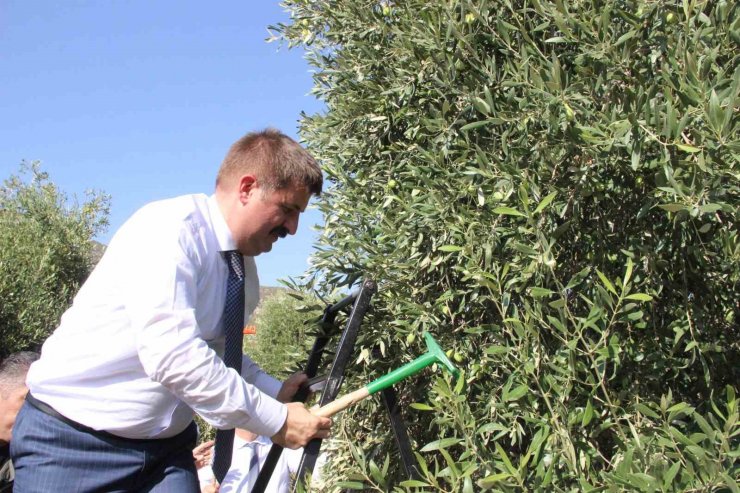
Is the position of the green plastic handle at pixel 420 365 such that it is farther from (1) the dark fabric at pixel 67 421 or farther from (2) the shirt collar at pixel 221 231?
(1) the dark fabric at pixel 67 421

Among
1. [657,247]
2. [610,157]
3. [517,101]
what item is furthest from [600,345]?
[517,101]

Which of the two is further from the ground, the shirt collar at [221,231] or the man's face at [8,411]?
the shirt collar at [221,231]

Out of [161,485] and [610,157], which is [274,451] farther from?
[610,157]

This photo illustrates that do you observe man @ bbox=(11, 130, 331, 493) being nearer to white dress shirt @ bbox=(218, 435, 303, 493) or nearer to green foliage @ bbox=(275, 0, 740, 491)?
green foliage @ bbox=(275, 0, 740, 491)

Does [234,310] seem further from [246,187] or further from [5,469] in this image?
[5,469]

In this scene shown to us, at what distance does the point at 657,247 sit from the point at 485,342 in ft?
2.49

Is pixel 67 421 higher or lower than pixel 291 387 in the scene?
higher

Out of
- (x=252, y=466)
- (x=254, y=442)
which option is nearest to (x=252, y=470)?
(x=252, y=466)

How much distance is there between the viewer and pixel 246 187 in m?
2.93

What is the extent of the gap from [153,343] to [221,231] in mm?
572

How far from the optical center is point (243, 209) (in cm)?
293

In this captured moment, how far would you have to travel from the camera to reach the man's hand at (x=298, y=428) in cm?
274

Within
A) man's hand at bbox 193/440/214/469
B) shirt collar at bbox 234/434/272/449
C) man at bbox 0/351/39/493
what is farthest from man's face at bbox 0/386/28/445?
man's hand at bbox 193/440/214/469

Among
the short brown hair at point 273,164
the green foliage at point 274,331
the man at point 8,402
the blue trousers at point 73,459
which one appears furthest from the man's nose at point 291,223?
the green foliage at point 274,331
